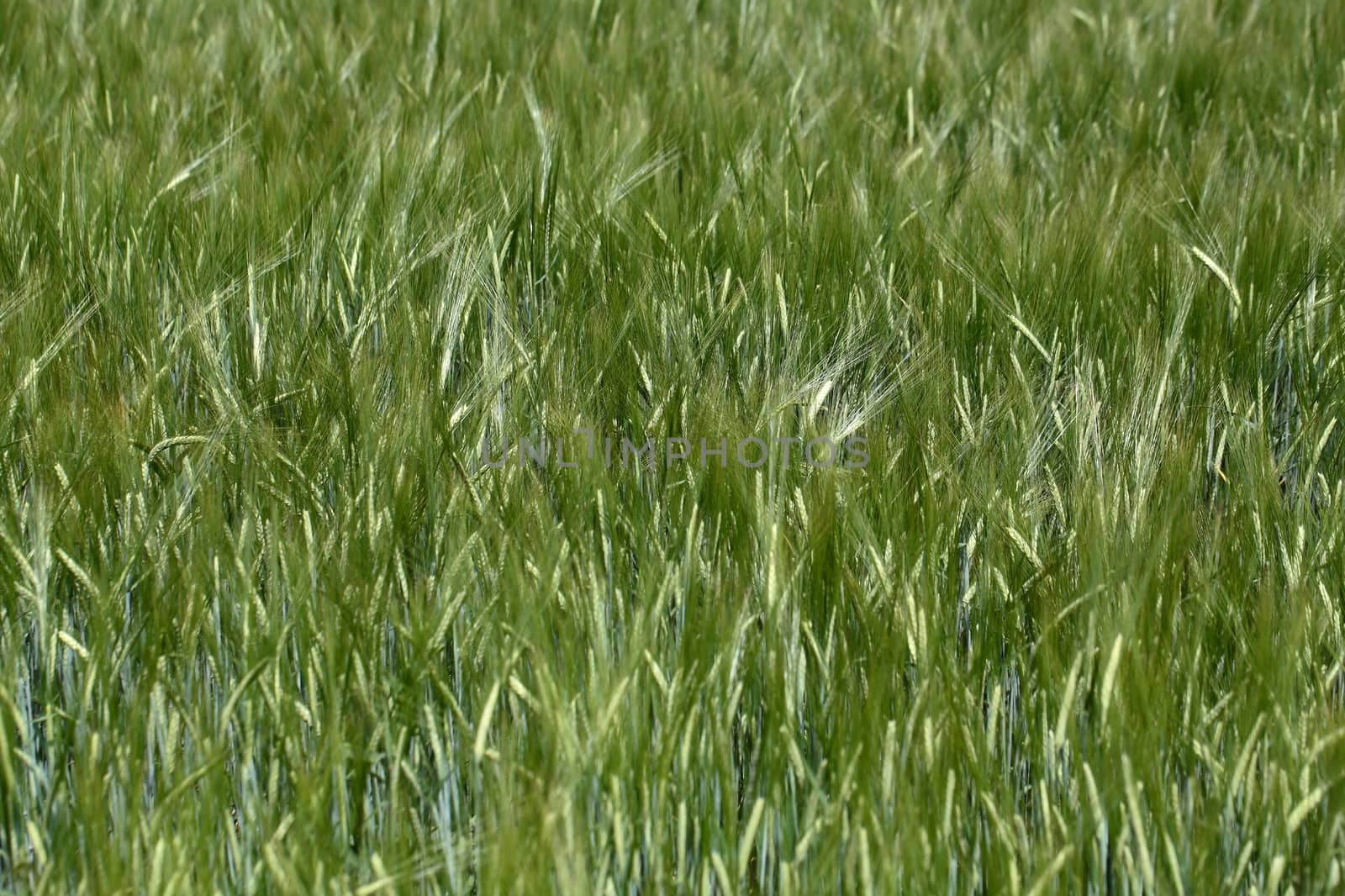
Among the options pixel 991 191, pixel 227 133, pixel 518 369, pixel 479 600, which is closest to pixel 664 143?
pixel 991 191

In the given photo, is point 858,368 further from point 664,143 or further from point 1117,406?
point 664,143

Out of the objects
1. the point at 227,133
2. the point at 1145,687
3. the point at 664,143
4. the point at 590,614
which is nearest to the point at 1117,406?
the point at 1145,687

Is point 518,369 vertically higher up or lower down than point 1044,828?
higher up

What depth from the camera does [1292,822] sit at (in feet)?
2.86

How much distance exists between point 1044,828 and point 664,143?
3.92 feet

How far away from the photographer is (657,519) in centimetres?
110

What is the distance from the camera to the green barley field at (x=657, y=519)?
0.90 m

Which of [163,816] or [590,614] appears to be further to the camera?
Answer: [590,614]

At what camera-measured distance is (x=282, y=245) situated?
59.2 inches

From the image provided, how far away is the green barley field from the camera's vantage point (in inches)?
35.4

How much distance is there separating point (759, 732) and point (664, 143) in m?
1.09

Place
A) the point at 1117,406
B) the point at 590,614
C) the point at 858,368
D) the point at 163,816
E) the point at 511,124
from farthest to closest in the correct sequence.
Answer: the point at 511,124
the point at 858,368
the point at 1117,406
the point at 590,614
the point at 163,816

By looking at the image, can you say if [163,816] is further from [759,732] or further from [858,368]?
[858,368]

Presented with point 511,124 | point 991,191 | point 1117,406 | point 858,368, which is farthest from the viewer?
point 511,124
